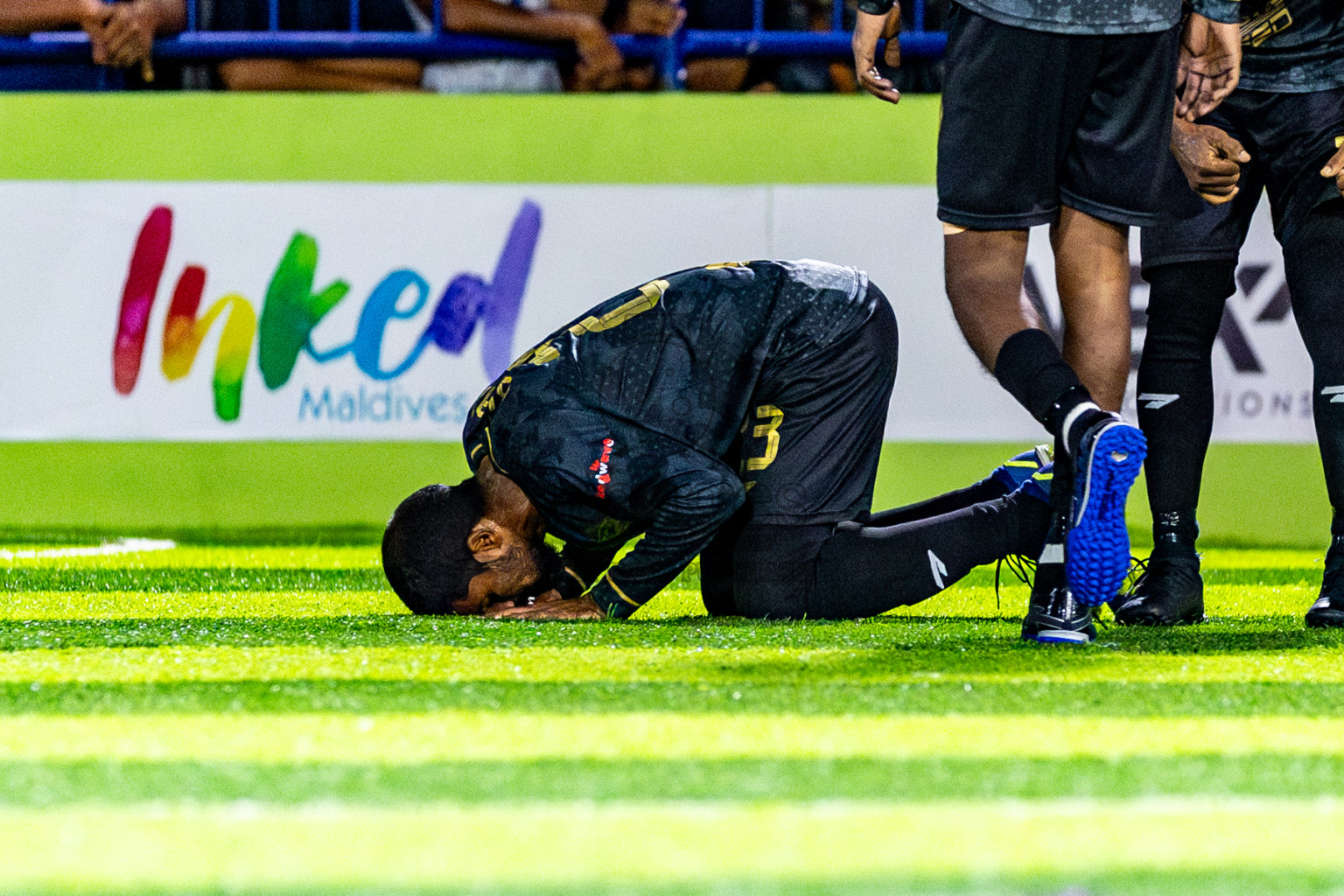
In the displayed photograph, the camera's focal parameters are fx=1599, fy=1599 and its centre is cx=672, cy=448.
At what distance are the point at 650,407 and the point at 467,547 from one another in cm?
41

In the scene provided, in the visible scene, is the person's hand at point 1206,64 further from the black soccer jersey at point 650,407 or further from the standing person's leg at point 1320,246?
the black soccer jersey at point 650,407

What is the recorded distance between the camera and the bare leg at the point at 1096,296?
8.30 ft

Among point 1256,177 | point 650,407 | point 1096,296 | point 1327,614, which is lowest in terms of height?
point 1327,614

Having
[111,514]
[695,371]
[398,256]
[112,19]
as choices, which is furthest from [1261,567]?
[112,19]

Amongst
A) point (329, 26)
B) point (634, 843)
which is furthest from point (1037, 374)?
point (329, 26)

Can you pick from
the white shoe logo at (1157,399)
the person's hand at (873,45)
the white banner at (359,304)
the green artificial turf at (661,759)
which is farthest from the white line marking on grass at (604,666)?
the white banner at (359,304)

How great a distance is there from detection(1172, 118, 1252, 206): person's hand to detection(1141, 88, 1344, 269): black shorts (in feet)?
0.16

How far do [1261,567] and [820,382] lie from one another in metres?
1.81

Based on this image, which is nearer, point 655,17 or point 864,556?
point 864,556

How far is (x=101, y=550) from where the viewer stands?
4367 mm

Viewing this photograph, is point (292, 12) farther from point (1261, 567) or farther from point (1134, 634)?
point (1134, 634)

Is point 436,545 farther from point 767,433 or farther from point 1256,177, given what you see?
point 1256,177

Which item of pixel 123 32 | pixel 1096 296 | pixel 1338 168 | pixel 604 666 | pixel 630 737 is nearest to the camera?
pixel 630 737

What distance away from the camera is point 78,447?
16.6 ft
